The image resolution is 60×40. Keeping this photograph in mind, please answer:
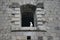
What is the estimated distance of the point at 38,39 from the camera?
529 centimetres

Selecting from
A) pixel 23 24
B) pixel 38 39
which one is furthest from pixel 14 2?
pixel 38 39

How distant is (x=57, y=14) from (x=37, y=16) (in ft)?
2.74

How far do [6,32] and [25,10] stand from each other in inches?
51.5

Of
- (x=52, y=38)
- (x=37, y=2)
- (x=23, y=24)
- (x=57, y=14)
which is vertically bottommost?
(x=52, y=38)

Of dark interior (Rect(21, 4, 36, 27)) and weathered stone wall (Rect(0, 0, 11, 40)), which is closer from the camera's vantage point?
weathered stone wall (Rect(0, 0, 11, 40))

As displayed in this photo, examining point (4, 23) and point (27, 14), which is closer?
point (4, 23)

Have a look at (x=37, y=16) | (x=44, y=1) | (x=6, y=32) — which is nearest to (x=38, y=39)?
(x=37, y=16)

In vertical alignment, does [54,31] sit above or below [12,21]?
below

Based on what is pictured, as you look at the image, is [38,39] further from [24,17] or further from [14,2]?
[14,2]

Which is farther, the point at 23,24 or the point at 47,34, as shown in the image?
the point at 23,24

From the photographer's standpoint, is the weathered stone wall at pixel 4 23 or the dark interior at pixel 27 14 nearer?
the weathered stone wall at pixel 4 23

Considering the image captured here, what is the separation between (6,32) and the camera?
5.38 m

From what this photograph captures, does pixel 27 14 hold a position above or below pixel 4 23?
above

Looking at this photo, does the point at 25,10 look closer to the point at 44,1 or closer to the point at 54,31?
the point at 44,1
